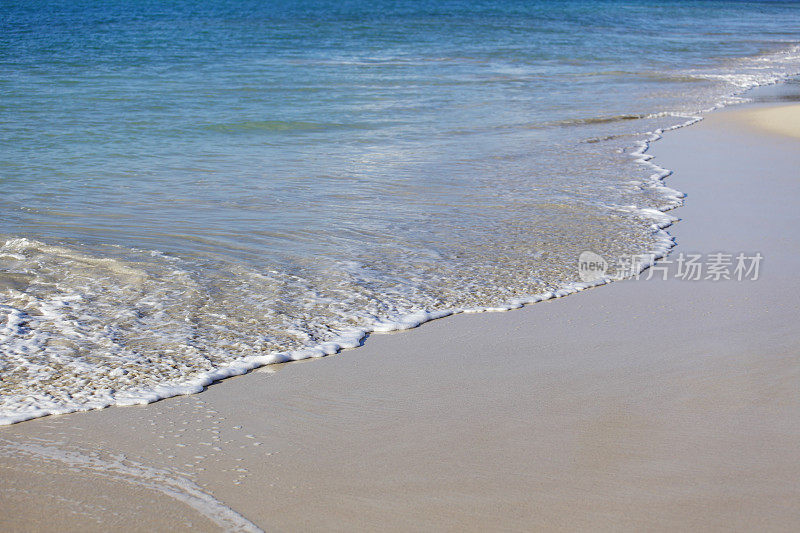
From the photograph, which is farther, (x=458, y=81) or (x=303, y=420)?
(x=458, y=81)

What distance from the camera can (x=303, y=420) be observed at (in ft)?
10.6

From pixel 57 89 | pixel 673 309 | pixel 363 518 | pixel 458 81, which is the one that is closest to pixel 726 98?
pixel 458 81

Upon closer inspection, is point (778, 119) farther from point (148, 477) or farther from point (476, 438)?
point (148, 477)

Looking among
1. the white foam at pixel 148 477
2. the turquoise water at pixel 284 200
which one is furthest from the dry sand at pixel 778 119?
the white foam at pixel 148 477

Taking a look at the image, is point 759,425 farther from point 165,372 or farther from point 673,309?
point 165,372

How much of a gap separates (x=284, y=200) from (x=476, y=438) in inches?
170

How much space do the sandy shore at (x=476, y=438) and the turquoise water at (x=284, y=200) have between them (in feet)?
1.01

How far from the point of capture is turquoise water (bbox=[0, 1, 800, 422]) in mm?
4070

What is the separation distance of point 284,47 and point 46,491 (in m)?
22.5

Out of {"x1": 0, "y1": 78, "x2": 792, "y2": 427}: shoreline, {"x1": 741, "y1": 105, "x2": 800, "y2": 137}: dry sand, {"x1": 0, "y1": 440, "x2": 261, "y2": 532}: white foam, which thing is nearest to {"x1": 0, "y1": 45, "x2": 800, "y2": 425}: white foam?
{"x1": 0, "y1": 78, "x2": 792, "y2": 427}: shoreline

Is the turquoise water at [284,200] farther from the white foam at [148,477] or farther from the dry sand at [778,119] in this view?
the dry sand at [778,119]

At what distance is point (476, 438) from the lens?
307cm

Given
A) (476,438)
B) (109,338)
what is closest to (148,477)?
(476,438)

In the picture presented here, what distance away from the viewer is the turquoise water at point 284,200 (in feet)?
13.4
